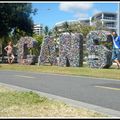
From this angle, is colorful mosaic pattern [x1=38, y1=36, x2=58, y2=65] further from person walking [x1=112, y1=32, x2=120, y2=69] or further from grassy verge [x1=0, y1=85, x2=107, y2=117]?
grassy verge [x1=0, y1=85, x2=107, y2=117]

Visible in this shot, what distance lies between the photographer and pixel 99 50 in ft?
82.2

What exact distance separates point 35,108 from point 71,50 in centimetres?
1818

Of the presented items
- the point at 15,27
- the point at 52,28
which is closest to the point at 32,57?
the point at 15,27

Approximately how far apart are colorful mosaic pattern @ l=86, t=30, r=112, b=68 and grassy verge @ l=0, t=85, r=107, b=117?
1432 centimetres

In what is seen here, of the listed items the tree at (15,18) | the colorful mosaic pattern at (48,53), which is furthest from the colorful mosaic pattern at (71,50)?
the tree at (15,18)

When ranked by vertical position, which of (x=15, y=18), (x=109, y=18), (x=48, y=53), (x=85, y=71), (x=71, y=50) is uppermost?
(x=109, y=18)

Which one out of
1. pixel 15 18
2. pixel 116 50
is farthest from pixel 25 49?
pixel 15 18

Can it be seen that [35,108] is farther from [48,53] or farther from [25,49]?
[25,49]

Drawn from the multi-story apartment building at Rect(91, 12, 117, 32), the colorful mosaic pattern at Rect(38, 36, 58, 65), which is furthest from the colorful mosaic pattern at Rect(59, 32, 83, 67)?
the multi-story apartment building at Rect(91, 12, 117, 32)

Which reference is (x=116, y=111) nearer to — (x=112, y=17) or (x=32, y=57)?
(x=32, y=57)

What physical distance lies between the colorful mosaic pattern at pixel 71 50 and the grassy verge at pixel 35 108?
15.9 m

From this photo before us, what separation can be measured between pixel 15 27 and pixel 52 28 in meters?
46.7

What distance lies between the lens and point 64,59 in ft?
89.7

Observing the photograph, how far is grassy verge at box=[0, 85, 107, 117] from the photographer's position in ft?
27.6
